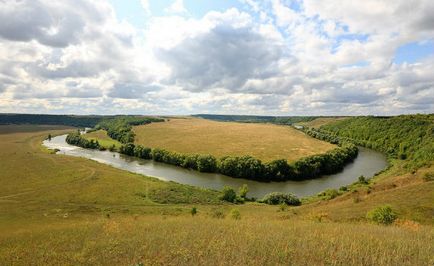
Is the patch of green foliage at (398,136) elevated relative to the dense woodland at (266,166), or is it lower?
elevated

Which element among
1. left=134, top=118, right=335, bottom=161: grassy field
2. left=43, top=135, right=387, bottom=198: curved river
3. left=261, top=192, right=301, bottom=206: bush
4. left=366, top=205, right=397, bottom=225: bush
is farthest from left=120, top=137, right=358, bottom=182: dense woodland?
left=366, top=205, right=397, bottom=225: bush

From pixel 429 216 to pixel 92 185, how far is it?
61395mm

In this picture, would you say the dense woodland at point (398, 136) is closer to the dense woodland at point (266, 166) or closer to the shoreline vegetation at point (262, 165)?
the shoreline vegetation at point (262, 165)

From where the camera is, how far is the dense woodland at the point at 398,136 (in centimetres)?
10349

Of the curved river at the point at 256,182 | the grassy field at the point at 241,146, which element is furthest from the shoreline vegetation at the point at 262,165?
the grassy field at the point at 241,146

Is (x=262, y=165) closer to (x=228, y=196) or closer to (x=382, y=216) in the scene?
(x=228, y=196)

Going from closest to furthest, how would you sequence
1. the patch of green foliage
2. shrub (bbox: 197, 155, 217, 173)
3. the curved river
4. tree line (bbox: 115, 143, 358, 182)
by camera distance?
the curved river → tree line (bbox: 115, 143, 358, 182) → shrub (bbox: 197, 155, 217, 173) → the patch of green foliage

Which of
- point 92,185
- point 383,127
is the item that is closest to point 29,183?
point 92,185

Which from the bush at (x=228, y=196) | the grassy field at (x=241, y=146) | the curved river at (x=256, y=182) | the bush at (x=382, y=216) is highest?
the bush at (x=382, y=216)

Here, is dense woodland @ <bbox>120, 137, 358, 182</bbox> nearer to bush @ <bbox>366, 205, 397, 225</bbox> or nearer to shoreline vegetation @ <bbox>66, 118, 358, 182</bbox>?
shoreline vegetation @ <bbox>66, 118, 358, 182</bbox>

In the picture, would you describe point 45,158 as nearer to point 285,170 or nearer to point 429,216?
point 285,170

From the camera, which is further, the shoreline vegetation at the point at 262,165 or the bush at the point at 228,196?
the shoreline vegetation at the point at 262,165

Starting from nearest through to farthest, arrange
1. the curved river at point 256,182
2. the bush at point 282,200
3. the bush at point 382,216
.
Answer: the bush at point 382,216 < the bush at point 282,200 < the curved river at point 256,182

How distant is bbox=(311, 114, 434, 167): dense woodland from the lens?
103 m
